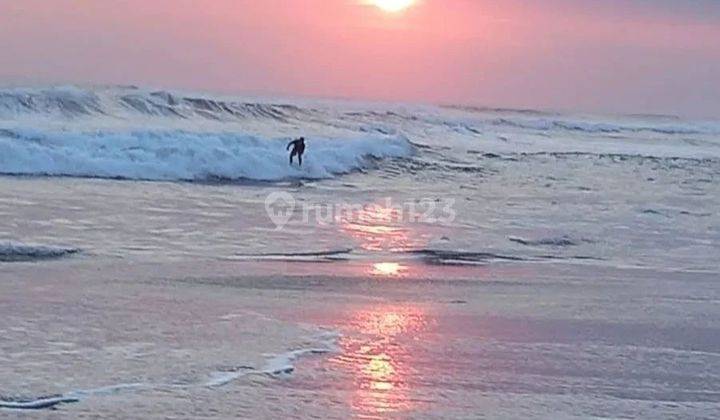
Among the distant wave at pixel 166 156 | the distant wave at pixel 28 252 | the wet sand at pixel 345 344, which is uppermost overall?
the distant wave at pixel 166 156

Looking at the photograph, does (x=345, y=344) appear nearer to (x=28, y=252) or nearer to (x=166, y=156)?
(x=28, y=252)

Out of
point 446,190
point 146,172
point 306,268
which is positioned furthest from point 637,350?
point 146,172

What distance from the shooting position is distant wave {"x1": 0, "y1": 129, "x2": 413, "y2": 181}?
69.3 feet

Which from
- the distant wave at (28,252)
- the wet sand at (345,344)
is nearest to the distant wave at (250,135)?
the distant wave at (28,252)

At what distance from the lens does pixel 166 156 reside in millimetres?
22984

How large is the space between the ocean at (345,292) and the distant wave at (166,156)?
0.10 meters

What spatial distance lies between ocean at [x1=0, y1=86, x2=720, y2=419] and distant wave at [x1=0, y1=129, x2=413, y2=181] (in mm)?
98

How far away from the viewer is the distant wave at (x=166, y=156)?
2111 centimetres

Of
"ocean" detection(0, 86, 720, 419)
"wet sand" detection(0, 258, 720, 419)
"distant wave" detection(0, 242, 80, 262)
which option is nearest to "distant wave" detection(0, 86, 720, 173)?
"ocean" detection(0, 86, 720, 419)

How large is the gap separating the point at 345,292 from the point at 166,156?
15070mm

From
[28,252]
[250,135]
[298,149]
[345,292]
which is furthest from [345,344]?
[250,135]

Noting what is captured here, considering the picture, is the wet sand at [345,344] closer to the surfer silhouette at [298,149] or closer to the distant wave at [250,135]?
the distant wave at [250,135]

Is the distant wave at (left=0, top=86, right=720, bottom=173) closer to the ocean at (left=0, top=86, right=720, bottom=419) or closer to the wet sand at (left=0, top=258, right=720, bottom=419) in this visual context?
the ocean at (left=0, top=86, right=720, bottom=419)

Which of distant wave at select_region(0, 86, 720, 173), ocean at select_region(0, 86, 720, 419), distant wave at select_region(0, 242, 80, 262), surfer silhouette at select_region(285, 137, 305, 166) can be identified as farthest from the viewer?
surfer silhouette at select_region(285, 137, 305, 166)
